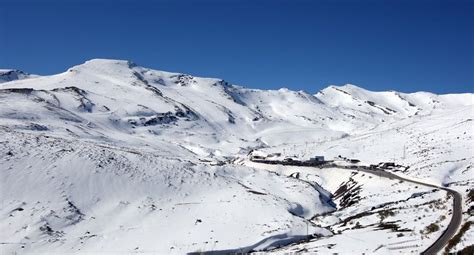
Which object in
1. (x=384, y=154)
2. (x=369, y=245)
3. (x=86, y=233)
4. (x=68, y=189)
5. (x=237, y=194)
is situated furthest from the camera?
(x=384, y=154)

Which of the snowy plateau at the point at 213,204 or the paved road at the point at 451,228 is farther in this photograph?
the snowy plateau at the point at 213,204

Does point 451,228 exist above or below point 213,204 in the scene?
below

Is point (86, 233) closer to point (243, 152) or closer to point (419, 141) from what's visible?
point (419, 141)

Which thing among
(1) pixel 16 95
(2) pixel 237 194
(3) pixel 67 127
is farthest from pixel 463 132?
(1) pixel 16 95

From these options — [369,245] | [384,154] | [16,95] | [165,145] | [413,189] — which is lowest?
[369,245]

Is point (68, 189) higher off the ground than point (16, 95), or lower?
lower

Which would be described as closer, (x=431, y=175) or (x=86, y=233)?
(x=86, y=233)

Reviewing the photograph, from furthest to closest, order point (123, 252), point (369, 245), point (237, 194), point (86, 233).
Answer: point (237, 194), point (86, 233), point (123, 252), point (369, 245)

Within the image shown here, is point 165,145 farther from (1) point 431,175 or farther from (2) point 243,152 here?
(1) point 431,175

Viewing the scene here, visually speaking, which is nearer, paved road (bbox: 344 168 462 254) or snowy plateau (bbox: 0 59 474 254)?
paved road (bbox: 344 168 462 254)

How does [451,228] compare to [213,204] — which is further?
[213,204]
